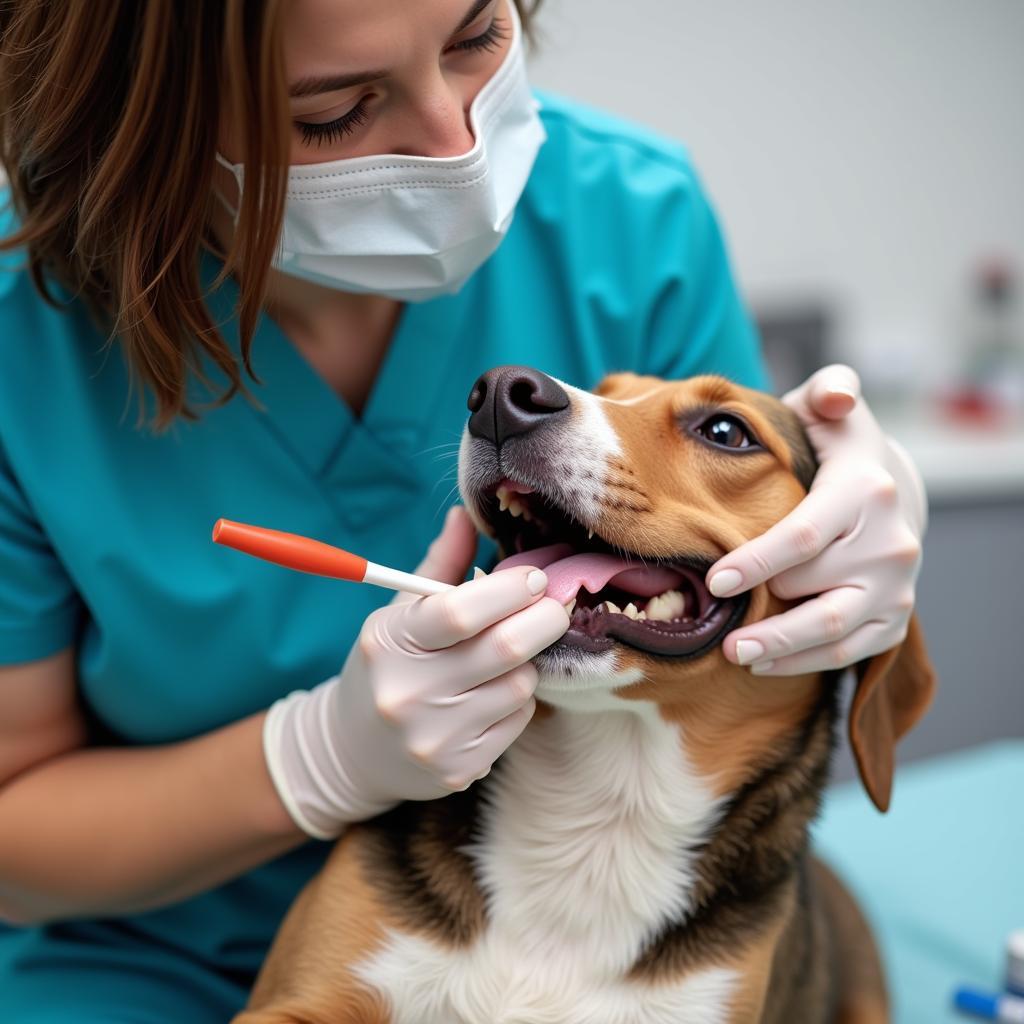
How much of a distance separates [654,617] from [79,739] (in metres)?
0.83

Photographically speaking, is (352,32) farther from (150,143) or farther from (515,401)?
(515,401)

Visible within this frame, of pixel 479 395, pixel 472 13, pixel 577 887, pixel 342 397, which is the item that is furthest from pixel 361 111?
pixel 577 887

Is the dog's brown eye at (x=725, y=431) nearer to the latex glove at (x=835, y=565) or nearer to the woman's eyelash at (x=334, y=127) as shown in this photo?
the latex glove at (x=835, y=565)

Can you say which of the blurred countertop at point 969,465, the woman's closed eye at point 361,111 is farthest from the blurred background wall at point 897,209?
the woman's closed eye at point 361,111

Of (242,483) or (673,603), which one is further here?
(242,483)

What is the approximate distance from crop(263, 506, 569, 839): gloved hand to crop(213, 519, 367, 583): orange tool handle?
0.28 ft

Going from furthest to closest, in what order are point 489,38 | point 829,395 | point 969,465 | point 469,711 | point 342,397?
point 969,465 < point 342,397 < point 829,395 < point 489,38 < point 469,711

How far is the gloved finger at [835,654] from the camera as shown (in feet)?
4.28

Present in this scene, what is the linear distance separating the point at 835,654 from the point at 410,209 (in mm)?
710

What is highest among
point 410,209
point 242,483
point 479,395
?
point 410,209

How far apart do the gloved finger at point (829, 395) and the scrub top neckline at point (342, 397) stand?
0.49 m

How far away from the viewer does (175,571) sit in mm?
1437

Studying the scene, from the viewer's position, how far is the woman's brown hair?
1068 mm

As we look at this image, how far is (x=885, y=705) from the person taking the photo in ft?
4.79
